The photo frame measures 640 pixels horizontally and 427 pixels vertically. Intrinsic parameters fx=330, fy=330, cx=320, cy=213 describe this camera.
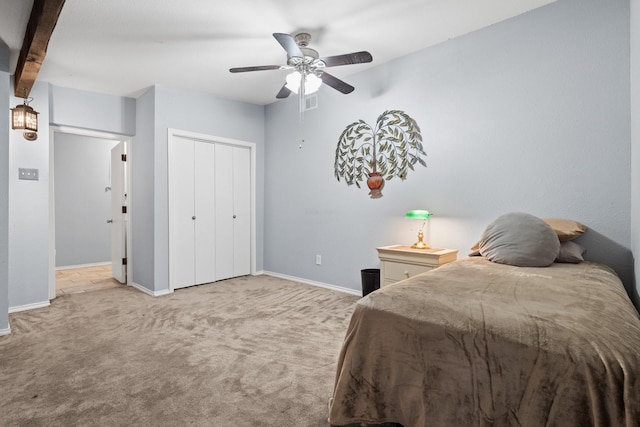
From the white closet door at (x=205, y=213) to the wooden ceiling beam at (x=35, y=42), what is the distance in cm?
173

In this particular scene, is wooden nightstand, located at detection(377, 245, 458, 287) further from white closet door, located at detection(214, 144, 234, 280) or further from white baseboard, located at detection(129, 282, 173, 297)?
white baseboard, located at detection(129, 282, 173, 297)

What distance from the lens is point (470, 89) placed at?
2934 millimetres

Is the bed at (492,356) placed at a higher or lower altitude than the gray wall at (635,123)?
lower

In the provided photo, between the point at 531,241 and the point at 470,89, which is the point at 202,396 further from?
the point at 470,89

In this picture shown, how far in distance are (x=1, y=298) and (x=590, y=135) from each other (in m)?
4.67

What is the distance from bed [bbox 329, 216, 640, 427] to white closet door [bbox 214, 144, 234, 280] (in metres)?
3.43

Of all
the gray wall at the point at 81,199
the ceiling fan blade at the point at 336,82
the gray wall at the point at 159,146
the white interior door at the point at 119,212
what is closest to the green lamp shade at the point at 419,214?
the ceiling fan blade at the point at 336,82

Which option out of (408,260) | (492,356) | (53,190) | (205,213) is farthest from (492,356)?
(53,190)

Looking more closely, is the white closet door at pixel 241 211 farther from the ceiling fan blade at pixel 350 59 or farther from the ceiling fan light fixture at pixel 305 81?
the ceiling fan blade at pixel 350 59

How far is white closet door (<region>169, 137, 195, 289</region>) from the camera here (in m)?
4.07

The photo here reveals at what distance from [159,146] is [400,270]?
311 centimetres

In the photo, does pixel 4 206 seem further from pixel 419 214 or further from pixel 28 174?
pixel 419 214

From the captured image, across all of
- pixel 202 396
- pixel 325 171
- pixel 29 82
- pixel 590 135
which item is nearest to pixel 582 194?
pixel 590 135

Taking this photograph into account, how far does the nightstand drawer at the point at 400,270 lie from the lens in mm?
2869
